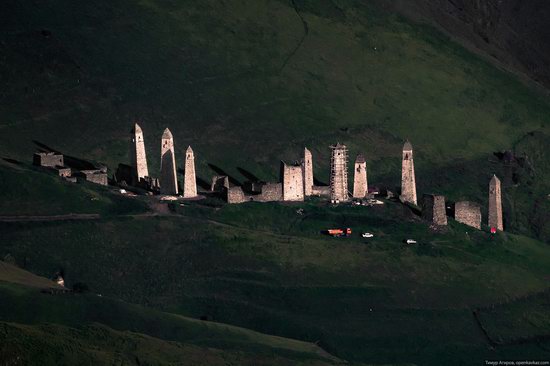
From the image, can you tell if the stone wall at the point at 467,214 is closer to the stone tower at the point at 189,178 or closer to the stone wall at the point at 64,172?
the stone tower at the point at 189,178

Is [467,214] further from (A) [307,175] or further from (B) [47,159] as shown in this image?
(B) [47,159]

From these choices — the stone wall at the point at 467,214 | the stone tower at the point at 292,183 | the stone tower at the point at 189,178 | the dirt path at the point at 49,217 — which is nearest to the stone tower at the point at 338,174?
the stone tower at the point at 292,183

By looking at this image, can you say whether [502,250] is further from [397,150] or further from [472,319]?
[397,150]

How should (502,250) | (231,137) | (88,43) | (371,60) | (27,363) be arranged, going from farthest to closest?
(371,60)
(88,43)
(231,137)
(502,250)
(27,363)

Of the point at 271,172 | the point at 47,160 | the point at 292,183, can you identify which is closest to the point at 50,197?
the point at 47,160

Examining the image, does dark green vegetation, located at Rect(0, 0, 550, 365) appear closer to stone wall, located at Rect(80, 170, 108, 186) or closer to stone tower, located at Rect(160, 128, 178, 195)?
stone wall, located at Rect(80, 170, 108, 186)

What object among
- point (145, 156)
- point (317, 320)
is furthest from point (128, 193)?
point (317, 320)

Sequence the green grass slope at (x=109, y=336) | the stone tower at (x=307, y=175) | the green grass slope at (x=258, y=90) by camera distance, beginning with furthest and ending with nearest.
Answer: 1. the green grass slope at (x=258, y=90)
2. the stone tower at (x=307, y=175)
3. the green grass slope at (x=109, y=336)
